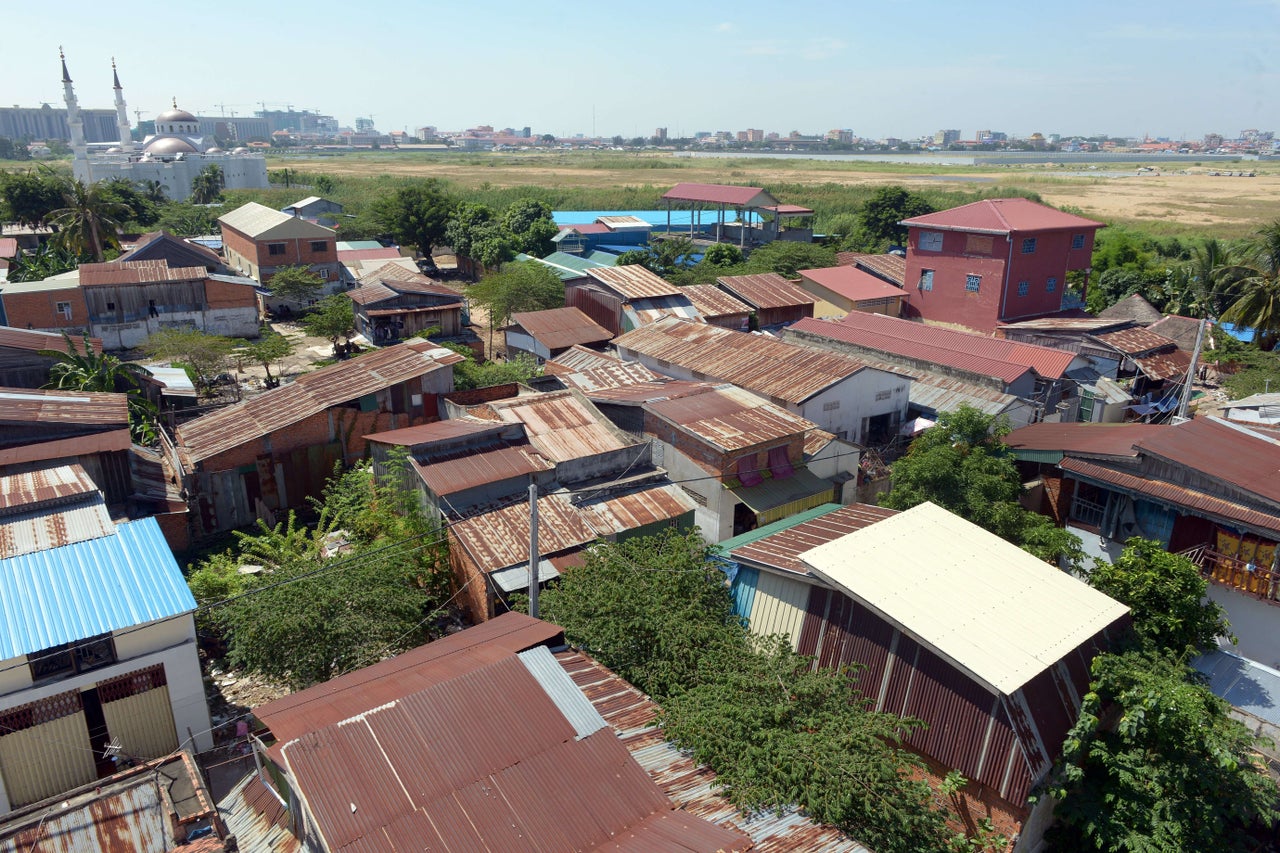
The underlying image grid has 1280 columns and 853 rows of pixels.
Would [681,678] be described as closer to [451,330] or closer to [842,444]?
[842,444]

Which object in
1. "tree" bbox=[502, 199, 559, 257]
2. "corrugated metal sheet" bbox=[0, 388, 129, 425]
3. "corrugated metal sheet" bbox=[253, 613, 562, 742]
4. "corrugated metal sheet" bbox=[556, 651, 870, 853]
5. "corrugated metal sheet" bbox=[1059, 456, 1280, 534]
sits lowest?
"corrugated metal sheet" bbox=[556, 651, 870, 853]

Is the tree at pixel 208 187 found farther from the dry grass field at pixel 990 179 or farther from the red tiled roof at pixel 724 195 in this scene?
the red tiled roof at pixel 724 195

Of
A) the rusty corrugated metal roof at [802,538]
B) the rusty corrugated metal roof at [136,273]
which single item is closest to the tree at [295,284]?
Answer: the rusty corrugated metal roof at [136,273]

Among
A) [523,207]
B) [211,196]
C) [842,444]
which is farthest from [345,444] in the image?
[211,196]

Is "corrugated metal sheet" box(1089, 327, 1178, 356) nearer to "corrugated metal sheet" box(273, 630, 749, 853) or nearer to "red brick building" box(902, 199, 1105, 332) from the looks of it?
"red brick building" box(902, 199, 1105, 332)

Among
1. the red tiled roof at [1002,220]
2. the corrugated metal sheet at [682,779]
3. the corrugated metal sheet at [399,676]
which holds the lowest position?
the corrugated metal sheet at [682,779]

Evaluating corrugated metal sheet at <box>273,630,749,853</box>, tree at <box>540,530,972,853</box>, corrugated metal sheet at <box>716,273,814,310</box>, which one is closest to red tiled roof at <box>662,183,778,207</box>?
corrugated metal sheet at <box>716,273,814,310</box>

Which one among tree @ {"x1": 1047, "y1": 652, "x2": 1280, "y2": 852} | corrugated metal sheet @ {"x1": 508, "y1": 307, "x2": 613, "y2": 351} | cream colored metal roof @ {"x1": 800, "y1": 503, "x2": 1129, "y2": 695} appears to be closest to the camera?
tree @ {"x1": 1047, "y1": 652, "x2": 1280, "y2": 852}
